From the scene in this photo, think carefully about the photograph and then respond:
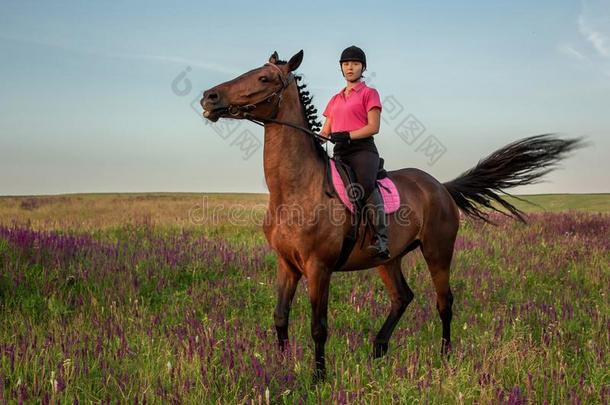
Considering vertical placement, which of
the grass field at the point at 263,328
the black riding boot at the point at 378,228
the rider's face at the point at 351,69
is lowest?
the grass field at the point at 263,328

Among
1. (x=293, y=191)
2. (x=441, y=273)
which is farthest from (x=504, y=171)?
(x=293, y=191)

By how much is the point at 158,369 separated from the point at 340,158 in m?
2.69

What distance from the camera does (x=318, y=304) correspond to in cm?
461

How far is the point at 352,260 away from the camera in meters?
5.22

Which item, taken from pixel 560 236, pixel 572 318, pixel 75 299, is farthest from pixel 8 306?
pixel 560 236

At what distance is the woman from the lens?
5141 mm

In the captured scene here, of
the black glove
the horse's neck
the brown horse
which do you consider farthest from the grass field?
the black glove

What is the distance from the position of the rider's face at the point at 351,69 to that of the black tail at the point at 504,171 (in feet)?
8.25

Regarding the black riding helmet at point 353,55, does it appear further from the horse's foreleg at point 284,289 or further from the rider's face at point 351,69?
the horse's foreleg at point 284,289

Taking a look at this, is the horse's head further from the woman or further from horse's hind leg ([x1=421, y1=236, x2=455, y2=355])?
horse's hind leg ([x1=421, y1=236, x2=455, y2=355])

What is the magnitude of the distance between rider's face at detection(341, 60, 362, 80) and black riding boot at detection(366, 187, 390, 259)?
119cm

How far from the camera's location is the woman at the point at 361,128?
202 inches

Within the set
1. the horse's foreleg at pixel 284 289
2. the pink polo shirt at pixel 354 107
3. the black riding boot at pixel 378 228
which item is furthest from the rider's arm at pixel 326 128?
the horse's foreleg at pixel 284 289

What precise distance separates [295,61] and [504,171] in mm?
3994
